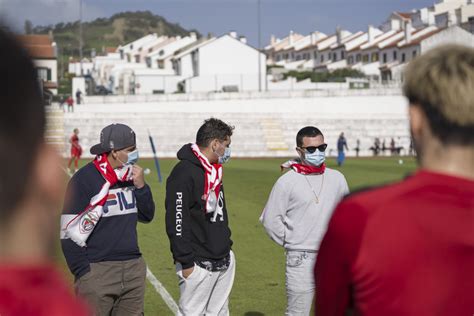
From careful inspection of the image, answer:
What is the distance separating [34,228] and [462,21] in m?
116

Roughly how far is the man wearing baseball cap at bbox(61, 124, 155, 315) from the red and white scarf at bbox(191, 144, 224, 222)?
51 centimetres

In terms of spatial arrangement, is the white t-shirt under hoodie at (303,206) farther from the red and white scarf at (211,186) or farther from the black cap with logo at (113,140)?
the black cap with logo at (113,140)

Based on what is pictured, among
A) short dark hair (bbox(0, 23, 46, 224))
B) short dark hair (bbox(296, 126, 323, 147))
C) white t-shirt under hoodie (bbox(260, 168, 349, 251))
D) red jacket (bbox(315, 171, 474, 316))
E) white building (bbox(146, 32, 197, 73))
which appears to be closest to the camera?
short dark hair (bbox(0, 23, 46, 224))

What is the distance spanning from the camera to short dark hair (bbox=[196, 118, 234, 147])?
24.4 feet

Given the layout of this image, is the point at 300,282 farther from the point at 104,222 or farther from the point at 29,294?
the point at 29,294

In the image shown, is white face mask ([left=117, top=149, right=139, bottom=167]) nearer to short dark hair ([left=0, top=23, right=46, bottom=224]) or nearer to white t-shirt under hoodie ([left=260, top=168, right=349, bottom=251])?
white t-shirt under hoodie ([left=260, top=168, right=349, bottom=251])

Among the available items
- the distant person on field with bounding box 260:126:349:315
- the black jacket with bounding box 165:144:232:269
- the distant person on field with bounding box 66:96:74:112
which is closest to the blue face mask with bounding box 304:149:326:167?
the distant person on field with bounding box 260:126:349:315

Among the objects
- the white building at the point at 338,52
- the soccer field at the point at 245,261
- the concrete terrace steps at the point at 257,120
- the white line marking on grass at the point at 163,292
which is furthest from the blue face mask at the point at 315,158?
the white building at the point at 338,52

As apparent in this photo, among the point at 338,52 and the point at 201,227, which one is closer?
the point at 201,227

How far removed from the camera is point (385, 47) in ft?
384

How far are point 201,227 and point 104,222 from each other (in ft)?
3.05

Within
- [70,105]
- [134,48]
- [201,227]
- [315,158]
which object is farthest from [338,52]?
[201,227]

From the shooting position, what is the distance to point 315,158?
761cm

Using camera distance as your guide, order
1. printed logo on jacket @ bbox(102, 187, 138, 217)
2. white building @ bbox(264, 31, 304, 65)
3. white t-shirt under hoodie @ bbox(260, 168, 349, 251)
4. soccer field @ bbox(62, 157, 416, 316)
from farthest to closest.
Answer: white building @ bbox(264, 31, 304, 65) → soccer field @ bbox(62, 157, 416, 316) → white t-shirt under hoodie @ bbox(260, 168, 349, 251) → printed logo on jacket @ bbox(102, 187, 138, 217)
